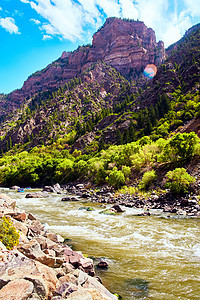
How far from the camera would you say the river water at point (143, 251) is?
719cm

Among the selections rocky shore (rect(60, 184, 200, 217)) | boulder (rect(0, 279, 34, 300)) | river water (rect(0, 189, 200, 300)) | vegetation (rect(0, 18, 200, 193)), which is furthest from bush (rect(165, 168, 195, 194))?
boulder (rect(0, 279, 34, 300))

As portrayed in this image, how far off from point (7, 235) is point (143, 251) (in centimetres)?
771

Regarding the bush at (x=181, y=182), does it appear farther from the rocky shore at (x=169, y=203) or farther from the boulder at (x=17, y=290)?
the boulder at (x=17, y=290)

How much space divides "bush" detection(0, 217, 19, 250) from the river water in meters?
4.06

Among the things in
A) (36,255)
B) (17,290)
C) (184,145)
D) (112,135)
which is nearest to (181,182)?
(184,145)

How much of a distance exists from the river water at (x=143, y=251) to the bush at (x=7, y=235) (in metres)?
4.06

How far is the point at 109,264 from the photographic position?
30.3 ft

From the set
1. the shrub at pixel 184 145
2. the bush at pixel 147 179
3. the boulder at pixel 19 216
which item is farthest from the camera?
the bush at pixel 147 179

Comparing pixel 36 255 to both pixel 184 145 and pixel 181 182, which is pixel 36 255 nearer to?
pixel 181 182

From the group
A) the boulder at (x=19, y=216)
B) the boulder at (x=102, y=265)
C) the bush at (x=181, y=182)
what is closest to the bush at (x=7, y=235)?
the boulder at (x=19, y=216)

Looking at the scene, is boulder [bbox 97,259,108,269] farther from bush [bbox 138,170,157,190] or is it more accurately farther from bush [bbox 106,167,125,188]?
bush [bbox 106,167,125,188]

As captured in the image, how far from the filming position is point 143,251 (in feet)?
35.7

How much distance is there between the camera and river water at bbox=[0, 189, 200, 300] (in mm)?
7191

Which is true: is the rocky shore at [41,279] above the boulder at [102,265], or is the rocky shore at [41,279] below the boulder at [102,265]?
above
